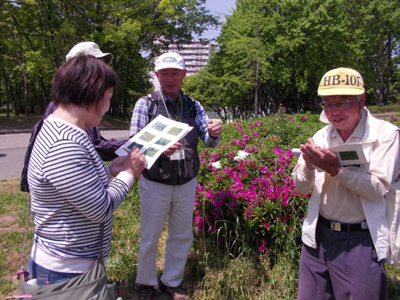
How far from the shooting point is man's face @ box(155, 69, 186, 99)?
2.59m

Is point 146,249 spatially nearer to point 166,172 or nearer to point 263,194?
point 166,172

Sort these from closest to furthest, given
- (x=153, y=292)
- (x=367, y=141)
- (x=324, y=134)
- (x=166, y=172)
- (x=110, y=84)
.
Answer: (x=110, y=84)
(x=367, y=141)
(x=324, y=134)
(x=166, y=172)
(x=153, y=292)

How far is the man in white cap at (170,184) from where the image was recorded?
8.31 ft

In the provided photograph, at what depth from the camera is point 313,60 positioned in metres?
24.3

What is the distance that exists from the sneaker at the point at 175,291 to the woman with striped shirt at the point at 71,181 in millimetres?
1412

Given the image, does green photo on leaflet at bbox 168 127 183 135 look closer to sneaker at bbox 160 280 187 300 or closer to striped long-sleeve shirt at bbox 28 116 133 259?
striped long-sleeve shirt at bbox 28 116 133 259

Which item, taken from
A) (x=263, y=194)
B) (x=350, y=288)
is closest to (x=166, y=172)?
(x=263, y=194)

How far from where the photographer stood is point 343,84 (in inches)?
68.7

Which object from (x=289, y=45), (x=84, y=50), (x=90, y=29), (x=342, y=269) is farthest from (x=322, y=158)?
(x=90, y=29)

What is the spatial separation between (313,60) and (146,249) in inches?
969

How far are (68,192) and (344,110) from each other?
1.46 metres

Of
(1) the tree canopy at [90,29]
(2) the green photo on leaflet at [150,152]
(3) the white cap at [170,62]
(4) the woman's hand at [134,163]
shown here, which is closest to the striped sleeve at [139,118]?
(3) the white cap at [170,62]

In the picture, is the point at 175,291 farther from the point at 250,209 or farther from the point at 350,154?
the point at 350,154

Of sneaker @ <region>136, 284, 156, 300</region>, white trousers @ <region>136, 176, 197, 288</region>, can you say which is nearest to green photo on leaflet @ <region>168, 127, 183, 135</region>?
white trousers @ <region>136, 176, 197, 288</region>
